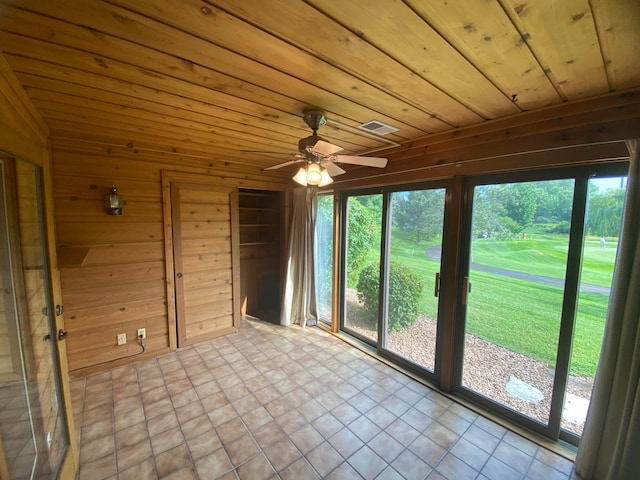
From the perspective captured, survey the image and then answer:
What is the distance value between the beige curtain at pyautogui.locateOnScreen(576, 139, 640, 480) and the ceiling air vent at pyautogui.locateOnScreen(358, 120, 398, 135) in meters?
1.40

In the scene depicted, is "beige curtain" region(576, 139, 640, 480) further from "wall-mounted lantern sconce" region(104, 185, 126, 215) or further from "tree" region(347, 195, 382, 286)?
"wall-mounted lantern sconce" region(104, 185, 126, 215)

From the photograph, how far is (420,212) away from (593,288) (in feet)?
4.59

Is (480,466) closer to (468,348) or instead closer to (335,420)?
(468,348)

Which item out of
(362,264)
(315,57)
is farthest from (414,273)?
(315,57)

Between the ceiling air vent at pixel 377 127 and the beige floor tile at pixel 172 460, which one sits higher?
the ceiling air vent at pixel 377 127

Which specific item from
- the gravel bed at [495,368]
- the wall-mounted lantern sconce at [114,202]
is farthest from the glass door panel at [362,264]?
the wall-mounted lantern sconce at [114,202]

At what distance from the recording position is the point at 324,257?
396cm

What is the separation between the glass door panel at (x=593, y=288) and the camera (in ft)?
5.44

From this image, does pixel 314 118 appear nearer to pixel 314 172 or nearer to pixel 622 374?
pixel 314 172

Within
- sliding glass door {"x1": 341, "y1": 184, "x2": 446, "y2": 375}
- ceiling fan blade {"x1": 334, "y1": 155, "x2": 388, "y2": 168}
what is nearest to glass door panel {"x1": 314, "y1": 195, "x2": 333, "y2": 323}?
sliding glass door {"x1": 341, "y1": 184, "x2": 446, "y2": 375}

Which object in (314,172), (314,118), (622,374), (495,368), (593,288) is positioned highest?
(314,118)

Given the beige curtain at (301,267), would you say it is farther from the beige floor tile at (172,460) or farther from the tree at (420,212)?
the beige floor tile at (172,460)

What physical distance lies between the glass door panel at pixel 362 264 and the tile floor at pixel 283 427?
0.58 metres

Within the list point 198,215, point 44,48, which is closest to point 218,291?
point 198,215
